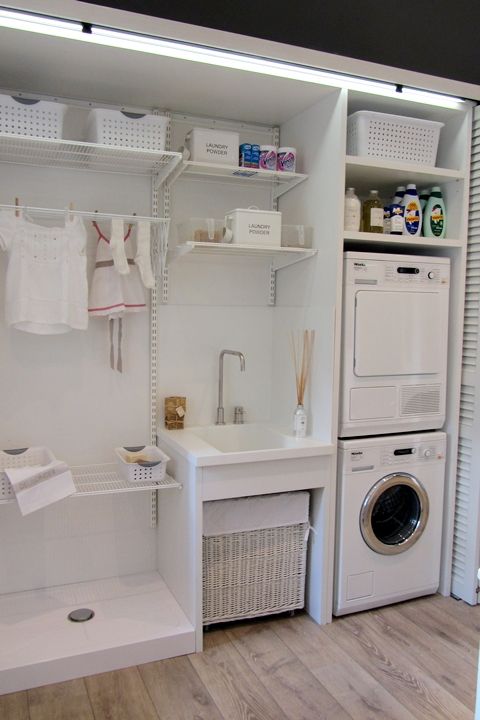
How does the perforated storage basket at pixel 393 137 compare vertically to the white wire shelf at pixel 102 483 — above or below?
above

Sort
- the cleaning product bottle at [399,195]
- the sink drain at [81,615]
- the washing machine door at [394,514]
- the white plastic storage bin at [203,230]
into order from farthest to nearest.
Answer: the cleaning product bottle at [399,195], the washing machine door at [394,514], the white plastic storage bin at [203,230], the sink drain at [81,615]

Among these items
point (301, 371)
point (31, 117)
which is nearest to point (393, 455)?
point (301, 371)

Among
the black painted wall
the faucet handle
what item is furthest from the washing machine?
the black painted wall

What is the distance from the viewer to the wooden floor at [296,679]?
2.12 metres

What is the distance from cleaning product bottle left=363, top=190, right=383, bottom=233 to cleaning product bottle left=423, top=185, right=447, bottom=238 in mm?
260

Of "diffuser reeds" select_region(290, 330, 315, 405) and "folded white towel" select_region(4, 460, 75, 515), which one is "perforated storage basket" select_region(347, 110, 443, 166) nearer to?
"diffuser reeds" select_region(290, 330, 315, 405)

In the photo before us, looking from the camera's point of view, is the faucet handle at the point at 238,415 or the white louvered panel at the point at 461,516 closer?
the white louvered panel at the point at 461,516

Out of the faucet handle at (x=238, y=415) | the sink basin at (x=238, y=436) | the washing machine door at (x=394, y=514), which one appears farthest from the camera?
the faucet handle at (x=238, y=415)

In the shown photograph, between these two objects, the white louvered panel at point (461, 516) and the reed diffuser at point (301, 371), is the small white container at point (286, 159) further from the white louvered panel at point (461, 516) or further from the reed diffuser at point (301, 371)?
the white louvered panel at point (461, 516)

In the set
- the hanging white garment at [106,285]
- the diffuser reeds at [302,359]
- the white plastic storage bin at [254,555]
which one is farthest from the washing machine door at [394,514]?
the hanging white garment at [106,285]

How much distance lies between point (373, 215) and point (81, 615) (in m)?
2.19

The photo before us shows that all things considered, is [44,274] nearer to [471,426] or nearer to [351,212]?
[351,212]

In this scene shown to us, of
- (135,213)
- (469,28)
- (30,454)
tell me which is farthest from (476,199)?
(30,454)

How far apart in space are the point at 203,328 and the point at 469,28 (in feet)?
6.15
